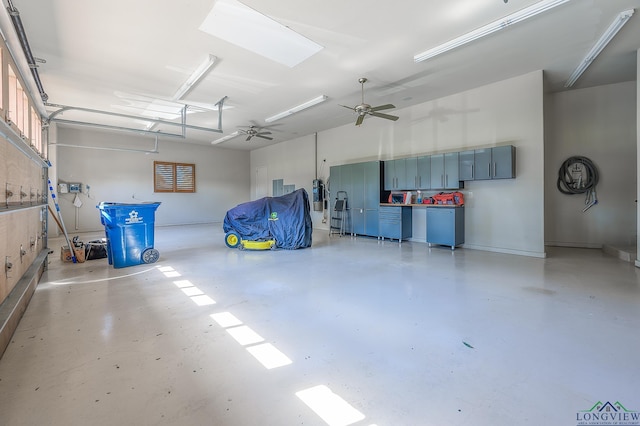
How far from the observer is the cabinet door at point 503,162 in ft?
17.3

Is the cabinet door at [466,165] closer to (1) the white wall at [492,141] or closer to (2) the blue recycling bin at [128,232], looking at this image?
(1) the white wall at [492,141]

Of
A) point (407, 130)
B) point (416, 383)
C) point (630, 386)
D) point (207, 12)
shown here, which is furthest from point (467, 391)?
point (407, 130)

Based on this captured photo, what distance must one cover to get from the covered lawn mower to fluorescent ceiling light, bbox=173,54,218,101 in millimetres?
2520

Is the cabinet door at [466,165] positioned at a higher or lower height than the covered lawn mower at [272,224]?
higher

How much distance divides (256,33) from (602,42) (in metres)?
5.01

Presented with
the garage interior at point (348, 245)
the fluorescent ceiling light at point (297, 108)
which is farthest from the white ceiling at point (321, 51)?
the fluorescent ceiling light at point (297, 108)

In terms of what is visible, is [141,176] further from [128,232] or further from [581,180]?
[581,180]

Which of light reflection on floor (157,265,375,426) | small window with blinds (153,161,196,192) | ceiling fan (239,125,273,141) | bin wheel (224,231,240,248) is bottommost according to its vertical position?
light reflection on floor (157,265,375,426)

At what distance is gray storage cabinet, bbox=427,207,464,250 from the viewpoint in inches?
229

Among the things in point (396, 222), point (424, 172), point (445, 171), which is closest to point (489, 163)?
point (445, 171)

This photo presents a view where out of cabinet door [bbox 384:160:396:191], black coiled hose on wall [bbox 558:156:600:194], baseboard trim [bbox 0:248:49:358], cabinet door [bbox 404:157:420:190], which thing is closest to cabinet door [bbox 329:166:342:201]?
cabinet door [bbox 384:160:396:191]

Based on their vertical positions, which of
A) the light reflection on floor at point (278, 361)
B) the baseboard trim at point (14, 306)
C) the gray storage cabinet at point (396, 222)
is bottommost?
the light reflection on floor at point (278, 361)

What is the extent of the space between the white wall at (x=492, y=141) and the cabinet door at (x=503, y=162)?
21 centimetres

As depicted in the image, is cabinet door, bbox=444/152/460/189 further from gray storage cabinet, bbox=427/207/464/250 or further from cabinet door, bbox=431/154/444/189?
gray storage cabinet, bbox=427/207/464/250
